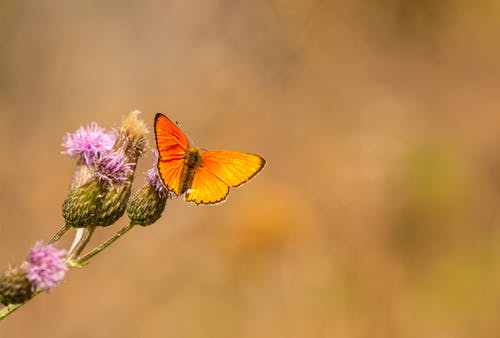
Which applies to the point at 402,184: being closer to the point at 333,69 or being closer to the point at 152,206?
the point at 333,69

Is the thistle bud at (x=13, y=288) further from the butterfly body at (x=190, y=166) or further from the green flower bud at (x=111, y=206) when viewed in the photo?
the butterfly body at (x=190, y=166)

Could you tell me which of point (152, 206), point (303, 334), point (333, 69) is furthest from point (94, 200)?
point (333, 69)

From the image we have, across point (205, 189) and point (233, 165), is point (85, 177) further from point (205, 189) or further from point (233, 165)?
point (233, 165)

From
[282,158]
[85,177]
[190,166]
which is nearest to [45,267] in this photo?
[85,177]

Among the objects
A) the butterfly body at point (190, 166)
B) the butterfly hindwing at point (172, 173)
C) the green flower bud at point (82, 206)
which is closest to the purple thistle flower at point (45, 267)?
the green flower bud at point (82, 206)

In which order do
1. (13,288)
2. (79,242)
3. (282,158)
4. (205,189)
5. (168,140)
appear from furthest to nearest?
(282,158) → (205,189) → (168,140) → (79,242) → (13,288)

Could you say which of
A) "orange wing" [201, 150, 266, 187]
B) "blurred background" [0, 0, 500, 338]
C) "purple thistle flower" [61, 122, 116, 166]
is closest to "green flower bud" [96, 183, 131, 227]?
"purple thistle flower" [61, 122, 116, 166]
